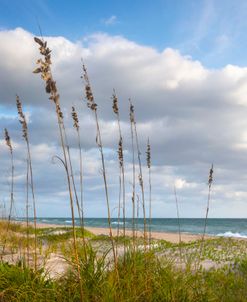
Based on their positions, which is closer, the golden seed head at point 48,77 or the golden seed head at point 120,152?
the golden seed head at point 48,77

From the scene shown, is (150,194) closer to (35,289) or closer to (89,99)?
(35,289)

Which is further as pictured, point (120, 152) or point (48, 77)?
point (120, 152)

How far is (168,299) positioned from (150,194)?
5.05ft

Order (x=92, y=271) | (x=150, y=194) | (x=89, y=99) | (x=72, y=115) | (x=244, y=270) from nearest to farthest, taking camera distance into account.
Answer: (x=89, y=99) < (x=72, y=115) < (x=92, y=271) < (x=150, y=194) < (x=244, y=270)

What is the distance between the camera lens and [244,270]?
361 inches

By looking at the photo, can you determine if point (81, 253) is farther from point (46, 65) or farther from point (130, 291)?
point (46, 65)

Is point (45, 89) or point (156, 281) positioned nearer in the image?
point (45, 89)

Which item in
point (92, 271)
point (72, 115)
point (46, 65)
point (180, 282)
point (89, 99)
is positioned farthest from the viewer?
point (180, 282)

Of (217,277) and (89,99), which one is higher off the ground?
(89,99)

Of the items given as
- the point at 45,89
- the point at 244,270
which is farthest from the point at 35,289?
the point at 244,270

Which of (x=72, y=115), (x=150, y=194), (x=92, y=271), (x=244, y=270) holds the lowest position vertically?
Result: (x=244, y=270)

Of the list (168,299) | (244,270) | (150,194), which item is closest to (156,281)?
(168,299)

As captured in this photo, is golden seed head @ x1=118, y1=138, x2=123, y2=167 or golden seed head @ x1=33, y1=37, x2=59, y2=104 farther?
golden seed head @ x1=118, y1=138, x2=123, y2=167

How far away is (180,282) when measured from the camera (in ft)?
19.4
